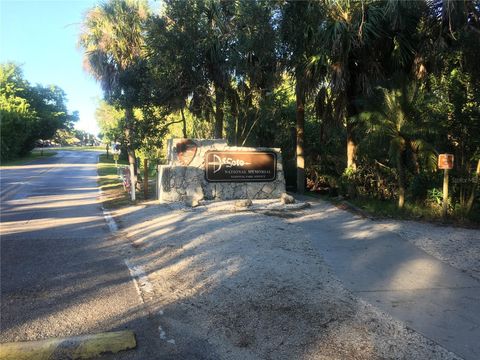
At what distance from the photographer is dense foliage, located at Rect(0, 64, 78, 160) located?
46.9 m

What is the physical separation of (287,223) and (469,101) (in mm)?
4681

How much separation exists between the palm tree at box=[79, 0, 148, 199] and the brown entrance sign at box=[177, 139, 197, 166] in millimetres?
3388

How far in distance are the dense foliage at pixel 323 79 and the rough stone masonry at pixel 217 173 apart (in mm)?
1522

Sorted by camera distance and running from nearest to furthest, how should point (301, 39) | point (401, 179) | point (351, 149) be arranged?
point (401, 179)
point (301, 39)
point (351, 149)

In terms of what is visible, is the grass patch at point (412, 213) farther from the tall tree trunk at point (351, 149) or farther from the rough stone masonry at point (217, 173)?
the rough stone masonry at point (217, 173)

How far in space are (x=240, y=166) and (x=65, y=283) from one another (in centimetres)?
917

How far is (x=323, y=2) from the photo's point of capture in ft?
40.1

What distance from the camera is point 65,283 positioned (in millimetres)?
6191

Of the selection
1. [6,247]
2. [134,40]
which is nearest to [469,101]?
[6,247]

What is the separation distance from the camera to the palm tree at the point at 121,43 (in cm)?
1739

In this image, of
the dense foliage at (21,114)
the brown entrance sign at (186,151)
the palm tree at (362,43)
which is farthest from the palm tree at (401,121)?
the dense foliage at (21,114)

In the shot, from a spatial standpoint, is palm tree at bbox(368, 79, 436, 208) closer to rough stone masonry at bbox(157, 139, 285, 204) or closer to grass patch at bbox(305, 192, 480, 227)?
grass patch at bbox(305, 192, 480, 227)

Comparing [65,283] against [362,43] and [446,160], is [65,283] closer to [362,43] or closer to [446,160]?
[446,160]

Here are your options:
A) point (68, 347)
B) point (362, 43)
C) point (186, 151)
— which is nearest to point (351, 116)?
point (362, 43)
